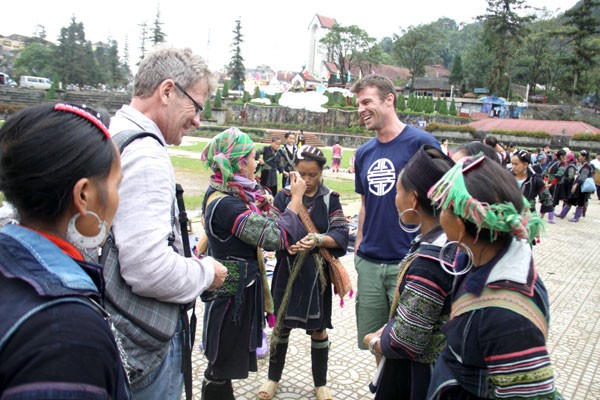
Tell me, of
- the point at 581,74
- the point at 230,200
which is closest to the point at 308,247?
the point at 230,200

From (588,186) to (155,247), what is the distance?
549 inches

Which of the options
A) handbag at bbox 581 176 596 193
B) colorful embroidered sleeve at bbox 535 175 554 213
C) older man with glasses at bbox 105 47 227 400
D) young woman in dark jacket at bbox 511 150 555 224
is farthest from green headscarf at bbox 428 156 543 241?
handbag at bbox 581 176 596 193

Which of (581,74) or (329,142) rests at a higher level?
(581,74)

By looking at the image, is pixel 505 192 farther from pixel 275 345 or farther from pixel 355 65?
pixel 355 65

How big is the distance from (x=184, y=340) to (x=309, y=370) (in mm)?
2202

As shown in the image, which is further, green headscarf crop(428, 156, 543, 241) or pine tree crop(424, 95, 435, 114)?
pine tree crop(424, 95, 435, 114)

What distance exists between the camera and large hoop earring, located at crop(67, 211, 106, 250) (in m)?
1.27

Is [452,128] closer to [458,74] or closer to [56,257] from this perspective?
[458,74]

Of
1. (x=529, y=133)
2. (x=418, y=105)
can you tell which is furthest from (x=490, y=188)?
(x=418, y=105)

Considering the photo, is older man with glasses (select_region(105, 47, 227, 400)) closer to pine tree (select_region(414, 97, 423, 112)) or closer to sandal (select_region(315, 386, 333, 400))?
sandal (select_region(315, 386, 333, 400))

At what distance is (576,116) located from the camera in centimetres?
4638

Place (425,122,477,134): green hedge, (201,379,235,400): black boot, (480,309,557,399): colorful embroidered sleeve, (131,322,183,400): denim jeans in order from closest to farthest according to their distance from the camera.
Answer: (480,309,557,399): colorful embroidered sleeve
(131,322,183,400): denim jeans
(201,379,235,400): black boot
(425,122,477,134): green hedge

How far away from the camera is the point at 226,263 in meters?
3.05

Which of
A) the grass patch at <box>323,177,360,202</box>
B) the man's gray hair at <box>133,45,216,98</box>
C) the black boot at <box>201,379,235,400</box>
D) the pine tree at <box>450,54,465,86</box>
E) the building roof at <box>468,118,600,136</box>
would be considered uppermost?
the pine tree at <box>450,54,465,86</box>
